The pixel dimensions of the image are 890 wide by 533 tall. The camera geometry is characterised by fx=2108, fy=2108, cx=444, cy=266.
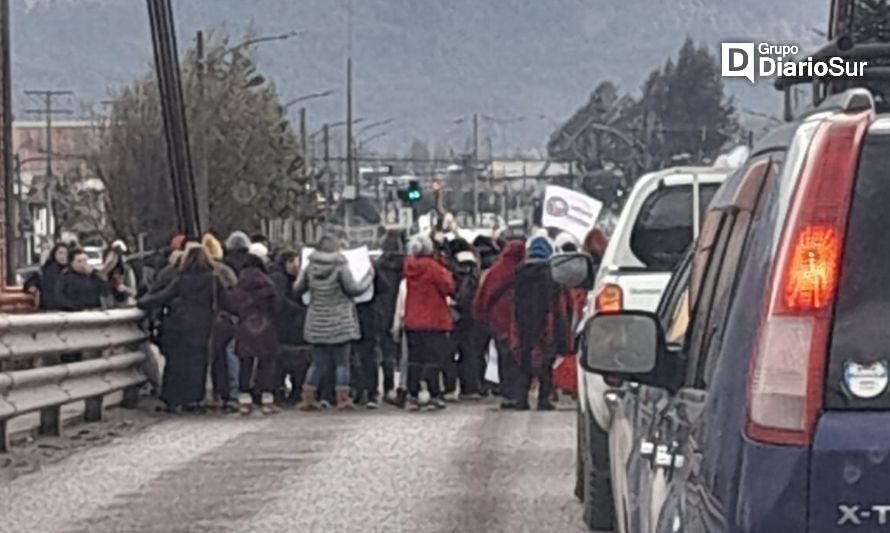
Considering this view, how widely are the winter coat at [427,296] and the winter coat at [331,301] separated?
0.68m

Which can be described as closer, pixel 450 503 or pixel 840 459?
pixel 840 459

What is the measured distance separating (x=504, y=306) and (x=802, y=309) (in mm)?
15757

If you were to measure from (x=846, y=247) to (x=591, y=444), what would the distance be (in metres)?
6.75

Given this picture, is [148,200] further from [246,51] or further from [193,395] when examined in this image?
[193,395]

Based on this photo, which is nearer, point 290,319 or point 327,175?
point 290,319

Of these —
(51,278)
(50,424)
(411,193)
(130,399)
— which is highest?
(411,193)

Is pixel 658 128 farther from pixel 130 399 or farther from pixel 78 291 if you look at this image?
pixel 130 399

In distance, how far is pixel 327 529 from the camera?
1099 centimetres

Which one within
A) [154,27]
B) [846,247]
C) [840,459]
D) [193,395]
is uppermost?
[154,27]

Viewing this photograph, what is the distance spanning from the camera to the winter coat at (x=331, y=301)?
19.4 metres

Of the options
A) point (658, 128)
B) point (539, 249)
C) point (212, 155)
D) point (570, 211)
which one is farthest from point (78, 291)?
point (658, 128)

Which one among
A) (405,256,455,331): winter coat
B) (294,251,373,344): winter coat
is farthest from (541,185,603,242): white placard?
(294,251,373,344): winter coat

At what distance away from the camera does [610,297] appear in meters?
11.2

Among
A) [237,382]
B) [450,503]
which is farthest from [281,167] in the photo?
[450,503]
